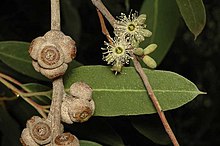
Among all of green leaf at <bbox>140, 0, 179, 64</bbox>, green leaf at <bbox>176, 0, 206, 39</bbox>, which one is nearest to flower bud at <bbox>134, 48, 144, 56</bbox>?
green leaf at <bbox>176, 0, 206, 39</bbox>

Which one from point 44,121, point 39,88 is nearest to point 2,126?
point 39,88

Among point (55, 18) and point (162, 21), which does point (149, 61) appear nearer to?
point (55, 18)

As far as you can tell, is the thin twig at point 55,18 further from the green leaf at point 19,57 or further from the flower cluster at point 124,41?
the green leaf at point 19,57

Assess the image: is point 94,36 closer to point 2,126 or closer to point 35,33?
point 35,33

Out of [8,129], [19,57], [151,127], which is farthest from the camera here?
[8,129]

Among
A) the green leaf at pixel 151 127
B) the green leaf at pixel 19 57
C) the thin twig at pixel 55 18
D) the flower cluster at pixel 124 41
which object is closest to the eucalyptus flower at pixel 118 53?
the flower cluster at pixel 124 41

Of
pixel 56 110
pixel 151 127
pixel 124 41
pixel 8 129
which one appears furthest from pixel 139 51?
pixel 8 129
